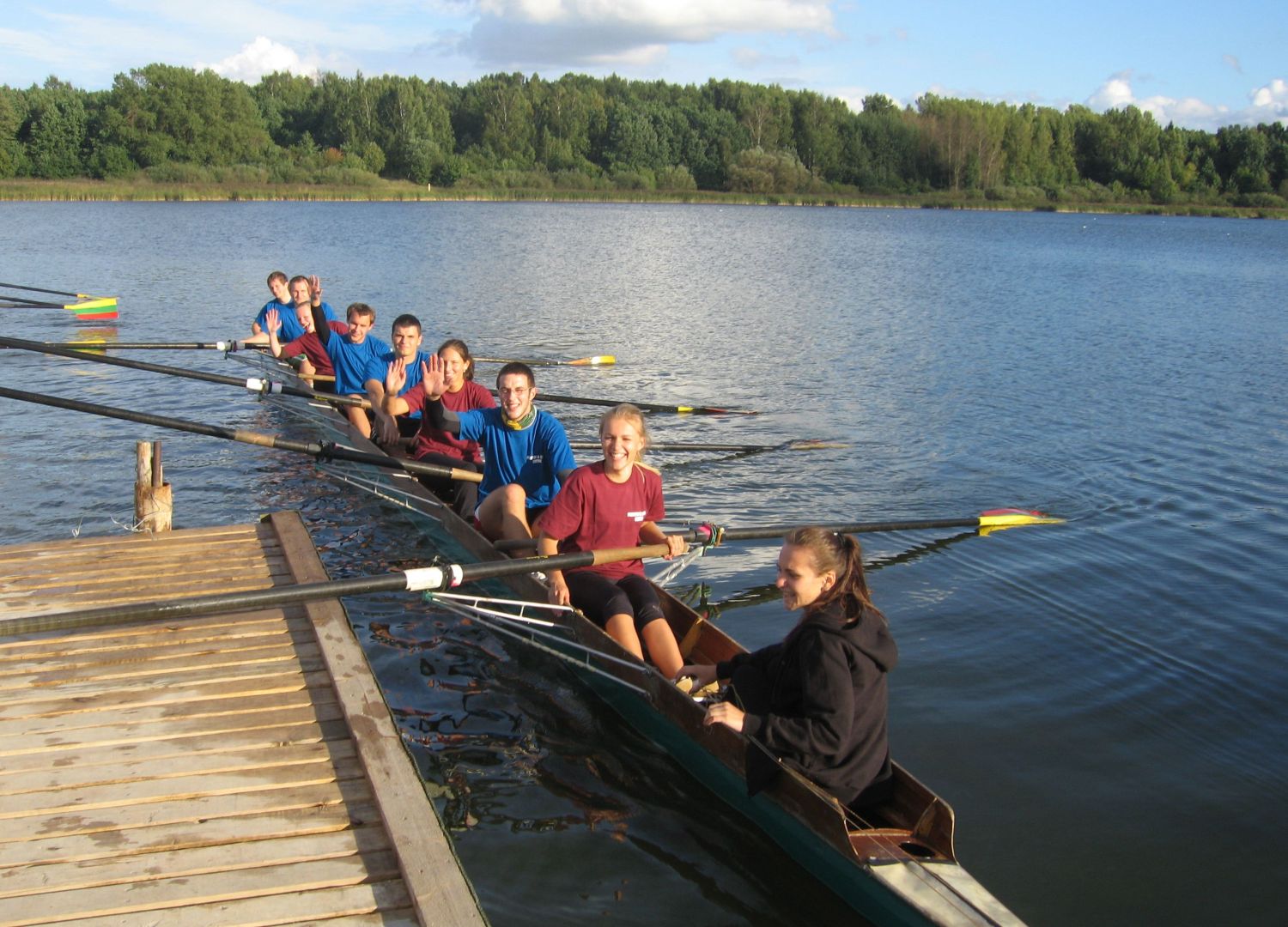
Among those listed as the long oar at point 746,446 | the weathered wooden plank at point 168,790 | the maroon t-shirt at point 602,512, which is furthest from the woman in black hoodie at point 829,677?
the long oar at point 746,446

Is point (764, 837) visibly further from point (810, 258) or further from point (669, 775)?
point (810, 258)

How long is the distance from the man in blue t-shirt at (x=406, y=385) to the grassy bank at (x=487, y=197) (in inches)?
2072

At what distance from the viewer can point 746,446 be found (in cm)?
1318

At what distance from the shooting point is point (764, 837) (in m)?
5.37

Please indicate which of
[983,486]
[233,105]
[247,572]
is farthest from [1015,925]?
[233,105]

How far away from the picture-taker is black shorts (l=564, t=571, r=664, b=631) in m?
6.34

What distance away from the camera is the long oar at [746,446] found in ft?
40.6

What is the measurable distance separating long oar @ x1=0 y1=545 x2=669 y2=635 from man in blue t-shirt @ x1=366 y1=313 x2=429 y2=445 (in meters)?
4.20

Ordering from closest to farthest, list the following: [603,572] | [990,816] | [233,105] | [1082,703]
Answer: [990,816], [603,572], [1082,703], [233,105]

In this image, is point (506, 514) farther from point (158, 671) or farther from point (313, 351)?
point (313, 351)

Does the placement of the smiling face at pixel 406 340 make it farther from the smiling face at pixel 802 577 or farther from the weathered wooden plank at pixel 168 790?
the smiling face at pixel 802 577

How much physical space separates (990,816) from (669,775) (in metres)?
1.74

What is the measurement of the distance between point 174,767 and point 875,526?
206 inches

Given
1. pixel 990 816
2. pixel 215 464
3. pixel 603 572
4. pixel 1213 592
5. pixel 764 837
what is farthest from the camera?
pixel 215 464
